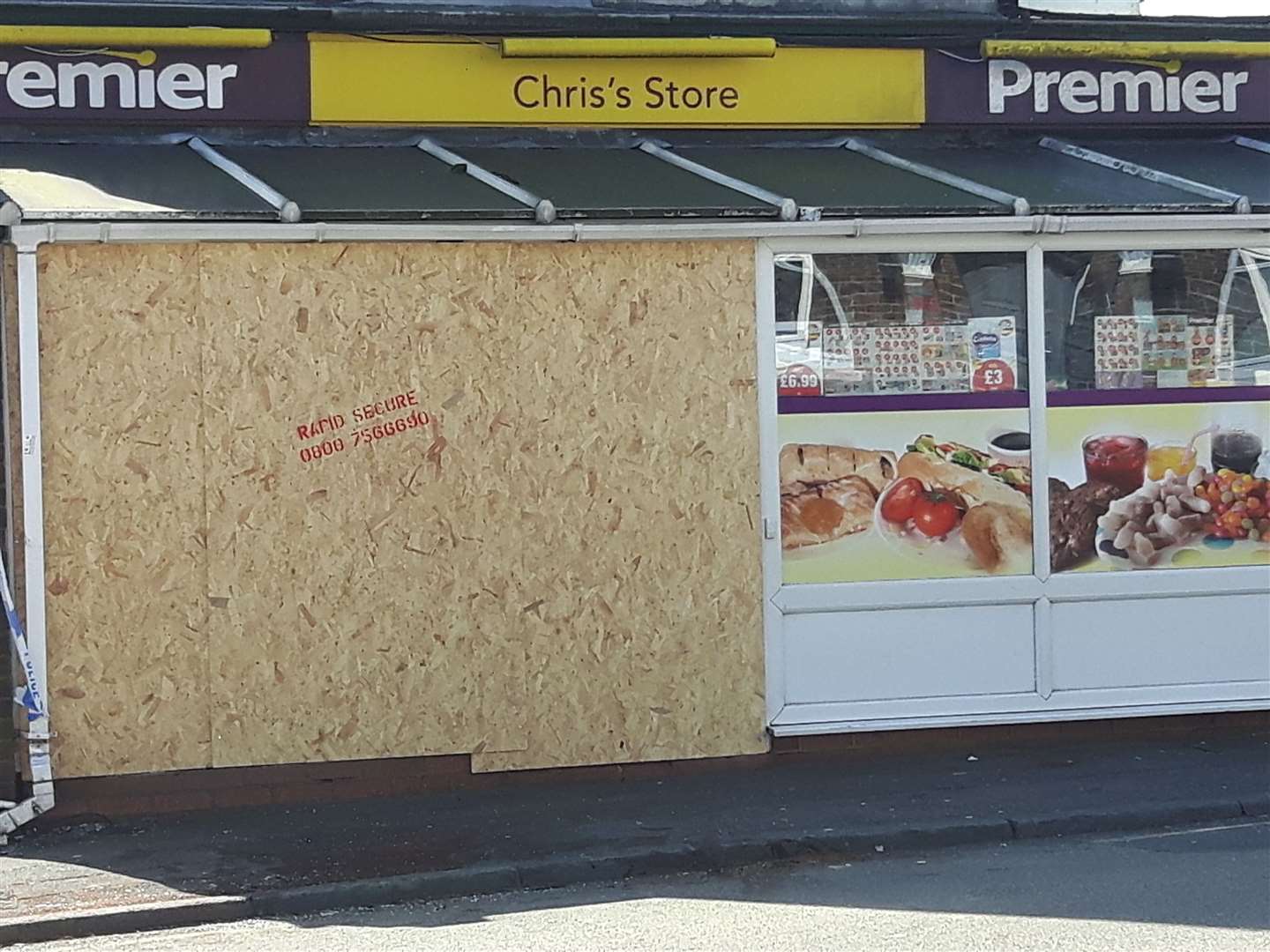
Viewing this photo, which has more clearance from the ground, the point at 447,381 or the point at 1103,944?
the point at 447,381

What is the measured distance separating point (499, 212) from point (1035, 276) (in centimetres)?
293

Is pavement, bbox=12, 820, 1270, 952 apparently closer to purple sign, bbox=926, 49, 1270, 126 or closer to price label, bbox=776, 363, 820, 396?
price label, bbox=776, 363, 820, 396

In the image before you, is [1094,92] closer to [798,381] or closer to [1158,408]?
[1158,408]

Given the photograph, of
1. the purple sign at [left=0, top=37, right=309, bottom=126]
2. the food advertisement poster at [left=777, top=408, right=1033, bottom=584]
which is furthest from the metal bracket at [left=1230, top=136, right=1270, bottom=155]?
the purple sign at [left=0, top=37, right=309, bottom=126]

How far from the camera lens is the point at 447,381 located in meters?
9.05

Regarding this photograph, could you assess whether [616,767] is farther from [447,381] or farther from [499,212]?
[499,212]

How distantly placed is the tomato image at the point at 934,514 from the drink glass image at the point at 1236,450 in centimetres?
155

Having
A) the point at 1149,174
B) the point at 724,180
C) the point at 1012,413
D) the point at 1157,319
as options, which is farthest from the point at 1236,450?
the point at 724,180

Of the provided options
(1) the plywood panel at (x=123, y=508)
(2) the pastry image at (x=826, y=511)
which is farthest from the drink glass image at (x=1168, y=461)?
(1) the plywood panel at (x=123, y=508)

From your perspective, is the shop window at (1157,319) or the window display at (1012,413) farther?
the shop window at (1157,319)

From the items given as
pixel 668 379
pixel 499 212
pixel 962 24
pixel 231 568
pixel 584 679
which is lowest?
pixel 584 679

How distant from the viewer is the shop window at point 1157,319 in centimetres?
984

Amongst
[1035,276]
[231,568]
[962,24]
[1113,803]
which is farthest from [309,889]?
[962,24]

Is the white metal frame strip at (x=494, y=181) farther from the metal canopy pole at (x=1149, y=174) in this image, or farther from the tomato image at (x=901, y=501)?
the metal canopy pole at (x=1149, y=174)
